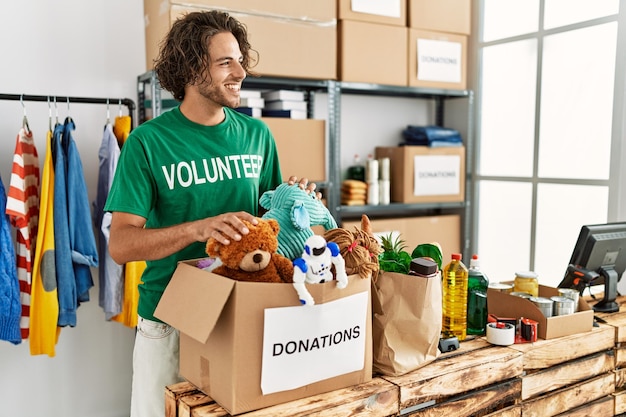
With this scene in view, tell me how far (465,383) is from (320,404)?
1.37ft

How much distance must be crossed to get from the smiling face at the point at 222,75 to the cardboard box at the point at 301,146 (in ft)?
3.90

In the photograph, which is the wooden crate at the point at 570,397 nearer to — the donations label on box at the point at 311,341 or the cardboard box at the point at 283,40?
the donations label on box at the point at 311,341

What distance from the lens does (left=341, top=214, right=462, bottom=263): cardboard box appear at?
10.5 feet

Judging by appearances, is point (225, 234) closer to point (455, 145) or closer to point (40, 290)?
point (40, 290)

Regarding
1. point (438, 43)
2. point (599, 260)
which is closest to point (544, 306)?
point (599, 260)

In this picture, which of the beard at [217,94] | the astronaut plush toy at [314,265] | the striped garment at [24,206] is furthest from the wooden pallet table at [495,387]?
the striped garment at [24,206]

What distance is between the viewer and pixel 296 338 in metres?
1.13

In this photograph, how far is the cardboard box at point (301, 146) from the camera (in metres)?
2.81

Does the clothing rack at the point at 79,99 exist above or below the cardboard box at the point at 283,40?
below

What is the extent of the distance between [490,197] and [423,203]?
19.6 inches

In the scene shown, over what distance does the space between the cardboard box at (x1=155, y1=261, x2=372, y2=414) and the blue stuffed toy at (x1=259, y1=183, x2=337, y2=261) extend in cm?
15

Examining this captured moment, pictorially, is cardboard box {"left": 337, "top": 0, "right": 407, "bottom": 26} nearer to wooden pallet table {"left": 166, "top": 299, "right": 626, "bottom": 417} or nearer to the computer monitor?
the computer monitor

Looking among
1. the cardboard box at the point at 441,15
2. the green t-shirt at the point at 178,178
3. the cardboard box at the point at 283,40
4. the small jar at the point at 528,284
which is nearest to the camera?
the green t-shirt at the point at 178,178

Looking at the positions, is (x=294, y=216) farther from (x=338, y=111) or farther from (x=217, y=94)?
(x=338, y=111)
